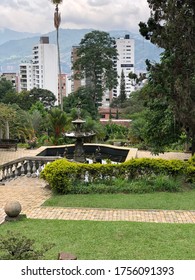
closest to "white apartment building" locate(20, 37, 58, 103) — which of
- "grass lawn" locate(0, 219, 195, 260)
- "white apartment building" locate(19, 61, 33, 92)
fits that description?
"white apartment building" locate(19, 61, 33, 92)

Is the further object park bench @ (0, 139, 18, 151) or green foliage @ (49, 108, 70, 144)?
green foliage @ (49, 108, 70, 144)

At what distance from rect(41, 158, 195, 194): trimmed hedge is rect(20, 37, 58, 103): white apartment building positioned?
324ft

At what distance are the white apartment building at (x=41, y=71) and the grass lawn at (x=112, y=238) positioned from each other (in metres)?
102

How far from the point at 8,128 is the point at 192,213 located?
63.5 ft

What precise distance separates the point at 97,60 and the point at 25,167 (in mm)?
31630

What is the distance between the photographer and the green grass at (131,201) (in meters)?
9.41

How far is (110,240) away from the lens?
687 centimetres

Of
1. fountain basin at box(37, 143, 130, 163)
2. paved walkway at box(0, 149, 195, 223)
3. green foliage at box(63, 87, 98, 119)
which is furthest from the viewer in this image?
green foliage at box(63, 87, 98, 119)

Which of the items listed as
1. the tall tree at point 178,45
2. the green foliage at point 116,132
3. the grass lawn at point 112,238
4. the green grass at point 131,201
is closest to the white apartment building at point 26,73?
the green foliage at point 116,132

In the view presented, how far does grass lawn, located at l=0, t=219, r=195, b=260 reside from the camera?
620 cm

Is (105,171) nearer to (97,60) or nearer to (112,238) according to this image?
(112,238)

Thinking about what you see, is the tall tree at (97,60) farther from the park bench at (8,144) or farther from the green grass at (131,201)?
the green grass at (131,201)

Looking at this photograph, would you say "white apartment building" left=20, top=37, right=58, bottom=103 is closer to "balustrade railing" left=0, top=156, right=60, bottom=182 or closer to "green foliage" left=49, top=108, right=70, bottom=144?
"green foliage" left=49, top=108, right=70, bottom=144
